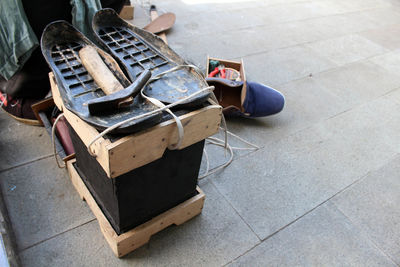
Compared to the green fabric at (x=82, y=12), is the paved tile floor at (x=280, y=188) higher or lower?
lower

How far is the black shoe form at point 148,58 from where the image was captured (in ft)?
3.04

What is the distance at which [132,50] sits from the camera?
1.09 metres

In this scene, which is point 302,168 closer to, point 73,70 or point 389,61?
point 73,70

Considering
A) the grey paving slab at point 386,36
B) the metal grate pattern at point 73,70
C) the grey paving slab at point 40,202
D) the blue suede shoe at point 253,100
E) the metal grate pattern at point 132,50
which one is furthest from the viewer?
the grey paving slab at point 386,36

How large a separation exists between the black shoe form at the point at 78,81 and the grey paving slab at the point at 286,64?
149 cm

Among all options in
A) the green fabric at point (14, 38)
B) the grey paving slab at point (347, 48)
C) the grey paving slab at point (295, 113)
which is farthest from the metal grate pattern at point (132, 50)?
the grey paving slab at point (347, 48)

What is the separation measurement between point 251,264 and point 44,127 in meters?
1.25

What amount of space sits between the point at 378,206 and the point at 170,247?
1043 mm

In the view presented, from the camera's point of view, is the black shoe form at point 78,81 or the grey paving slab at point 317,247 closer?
the black shoe form at point 78,81

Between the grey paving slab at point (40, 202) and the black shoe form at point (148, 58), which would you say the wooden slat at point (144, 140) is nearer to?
the black shoe form at point (148, 58)

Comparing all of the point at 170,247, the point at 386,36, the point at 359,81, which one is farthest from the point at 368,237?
the point at 386,36

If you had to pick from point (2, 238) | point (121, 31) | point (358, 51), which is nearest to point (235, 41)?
point (358, 51)

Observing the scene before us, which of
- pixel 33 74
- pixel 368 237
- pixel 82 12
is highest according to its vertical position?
pixel 82 12

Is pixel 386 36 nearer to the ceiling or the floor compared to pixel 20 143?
nearer to the floor
